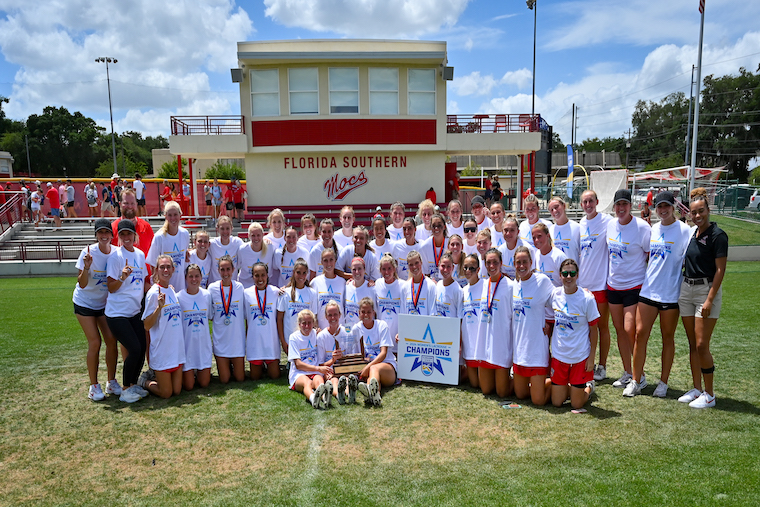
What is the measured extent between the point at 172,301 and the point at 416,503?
13.1ft

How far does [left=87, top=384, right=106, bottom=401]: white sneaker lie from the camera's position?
20.4 feet

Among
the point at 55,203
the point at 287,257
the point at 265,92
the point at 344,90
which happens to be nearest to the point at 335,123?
the point at 344,90

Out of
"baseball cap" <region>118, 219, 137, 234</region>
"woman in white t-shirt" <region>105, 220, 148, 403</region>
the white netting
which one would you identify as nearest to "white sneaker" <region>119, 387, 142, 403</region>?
"woman in white t-shirt" <region>105, 220, 148, 403</region>

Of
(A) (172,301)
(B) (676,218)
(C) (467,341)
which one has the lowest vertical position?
(C) (467,341)

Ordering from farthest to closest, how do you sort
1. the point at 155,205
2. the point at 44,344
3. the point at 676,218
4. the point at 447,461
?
the point at 155,205 → the point at 44,344 → the point at 676,218 → the point at 447,461

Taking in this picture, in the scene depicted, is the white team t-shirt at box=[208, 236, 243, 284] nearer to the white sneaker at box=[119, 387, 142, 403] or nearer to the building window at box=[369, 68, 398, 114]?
the white sneaker at box=[119, 387, 142, 403]

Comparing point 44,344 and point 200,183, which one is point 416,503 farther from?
point 200,183

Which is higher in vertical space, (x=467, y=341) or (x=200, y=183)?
(x=200, y=183)

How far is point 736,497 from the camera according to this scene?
149 inches

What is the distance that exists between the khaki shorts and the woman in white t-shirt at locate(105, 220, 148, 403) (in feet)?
21.3

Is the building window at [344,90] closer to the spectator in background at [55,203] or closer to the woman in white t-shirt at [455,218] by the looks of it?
the spectator in background at [55,203]

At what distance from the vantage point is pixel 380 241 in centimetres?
774

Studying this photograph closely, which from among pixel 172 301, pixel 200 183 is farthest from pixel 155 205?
pixel 172 301

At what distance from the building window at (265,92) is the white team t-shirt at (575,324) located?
60.9 feet
